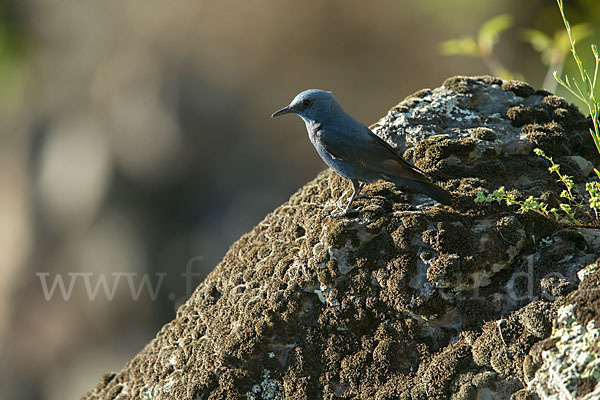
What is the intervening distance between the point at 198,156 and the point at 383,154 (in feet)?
19.3

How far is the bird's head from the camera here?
380 cm

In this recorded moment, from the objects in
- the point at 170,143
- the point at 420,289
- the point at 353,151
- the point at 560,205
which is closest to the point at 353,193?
the point at 353,151

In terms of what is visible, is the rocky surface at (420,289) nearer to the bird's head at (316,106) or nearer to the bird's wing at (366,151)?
the bird's wing at (366,151)

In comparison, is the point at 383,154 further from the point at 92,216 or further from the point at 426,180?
the point at 92,216

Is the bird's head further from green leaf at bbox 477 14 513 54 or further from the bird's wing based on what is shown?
green leaf at bbox 477 14 513 54

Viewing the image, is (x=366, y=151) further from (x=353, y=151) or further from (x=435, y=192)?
(x=435, y=192)

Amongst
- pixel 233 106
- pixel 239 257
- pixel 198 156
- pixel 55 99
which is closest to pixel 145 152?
pixel 198 156

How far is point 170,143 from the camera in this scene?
28.7 ft

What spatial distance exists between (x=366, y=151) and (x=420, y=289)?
0.89 m

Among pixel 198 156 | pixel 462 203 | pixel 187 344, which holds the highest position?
pixel 198 156

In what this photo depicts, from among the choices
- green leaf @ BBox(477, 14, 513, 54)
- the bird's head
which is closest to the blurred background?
green leaf @ BBox(477, 14, 513, 54)

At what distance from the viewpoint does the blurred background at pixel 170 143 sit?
28.1 feet

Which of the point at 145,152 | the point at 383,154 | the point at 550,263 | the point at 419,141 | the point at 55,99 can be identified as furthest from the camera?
the point at 55,99

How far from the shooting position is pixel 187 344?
339 cm
